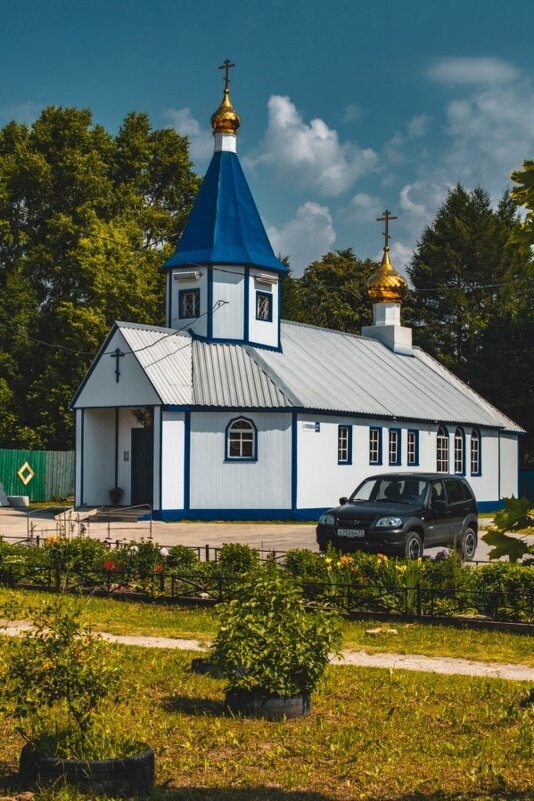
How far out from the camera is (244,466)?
30.8 metres

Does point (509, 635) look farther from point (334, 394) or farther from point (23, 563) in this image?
point (334, 394)

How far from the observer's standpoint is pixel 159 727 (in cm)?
751

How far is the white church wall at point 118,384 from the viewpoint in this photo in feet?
98.9

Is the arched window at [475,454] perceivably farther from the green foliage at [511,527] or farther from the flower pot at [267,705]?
the green foliage at [511,527]

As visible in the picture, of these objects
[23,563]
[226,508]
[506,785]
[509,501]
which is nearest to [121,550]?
[23,563]

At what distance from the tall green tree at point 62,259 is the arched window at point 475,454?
1449 cm

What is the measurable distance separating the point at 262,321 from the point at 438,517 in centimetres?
1618

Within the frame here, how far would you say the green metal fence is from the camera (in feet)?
127

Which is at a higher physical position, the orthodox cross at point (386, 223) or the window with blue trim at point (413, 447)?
the orthodox cross at point (386, 223)

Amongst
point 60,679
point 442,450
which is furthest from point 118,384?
point 60,679

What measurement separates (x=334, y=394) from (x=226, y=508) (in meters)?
5.40

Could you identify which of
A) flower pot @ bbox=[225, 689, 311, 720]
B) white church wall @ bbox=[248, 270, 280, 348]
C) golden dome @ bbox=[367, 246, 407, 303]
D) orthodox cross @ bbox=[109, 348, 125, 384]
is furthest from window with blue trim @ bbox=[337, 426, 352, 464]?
flower pot @ bbox=[225, 689, 311, 720]

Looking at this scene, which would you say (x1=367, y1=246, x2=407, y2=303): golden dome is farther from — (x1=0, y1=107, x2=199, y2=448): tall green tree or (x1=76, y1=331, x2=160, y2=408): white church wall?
(x1=76, y1=331, x2=160, y2=408): white church wall

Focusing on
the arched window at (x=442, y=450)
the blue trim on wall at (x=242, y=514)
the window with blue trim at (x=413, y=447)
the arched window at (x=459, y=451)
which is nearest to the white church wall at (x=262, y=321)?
the blue trim on wall at (x=242, y=514)
